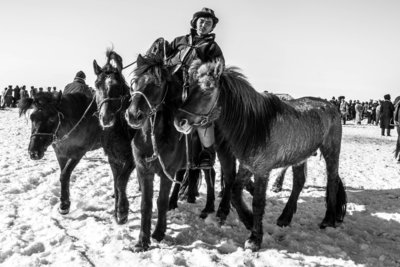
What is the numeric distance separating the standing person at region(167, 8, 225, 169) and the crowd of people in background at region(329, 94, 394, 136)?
11.9m

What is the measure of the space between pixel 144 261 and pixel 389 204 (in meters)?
4.93

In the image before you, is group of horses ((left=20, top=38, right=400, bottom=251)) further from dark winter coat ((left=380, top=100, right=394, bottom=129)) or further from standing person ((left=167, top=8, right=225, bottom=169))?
dark winter coat ((left=380, top=100, right=394, bottom=129))

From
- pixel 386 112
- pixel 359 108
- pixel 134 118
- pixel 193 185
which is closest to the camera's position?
pixel 134 118

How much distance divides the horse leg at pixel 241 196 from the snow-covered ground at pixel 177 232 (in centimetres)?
24

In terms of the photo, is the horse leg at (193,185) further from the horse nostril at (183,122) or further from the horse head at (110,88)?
the horse nostril at (183,122)

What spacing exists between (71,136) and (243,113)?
258 centimetres

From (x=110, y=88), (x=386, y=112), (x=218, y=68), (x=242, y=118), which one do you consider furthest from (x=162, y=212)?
(x=386, y=112)

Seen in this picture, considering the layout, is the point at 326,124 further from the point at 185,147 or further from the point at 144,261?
the point at 144,261

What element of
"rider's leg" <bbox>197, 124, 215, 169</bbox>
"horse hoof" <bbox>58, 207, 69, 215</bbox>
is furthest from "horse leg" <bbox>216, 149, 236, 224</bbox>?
"horse hoof" <bbox>58, 207, 69, 215</bbox>

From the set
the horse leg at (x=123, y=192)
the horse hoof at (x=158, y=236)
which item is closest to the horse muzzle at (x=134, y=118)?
the horse leg at (x=123, y=192)

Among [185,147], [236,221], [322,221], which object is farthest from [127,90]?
[322,221]

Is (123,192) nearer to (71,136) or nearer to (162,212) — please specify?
→ (162,212)

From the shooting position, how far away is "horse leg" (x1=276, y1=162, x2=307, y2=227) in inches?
203

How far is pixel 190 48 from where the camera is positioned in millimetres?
4605
